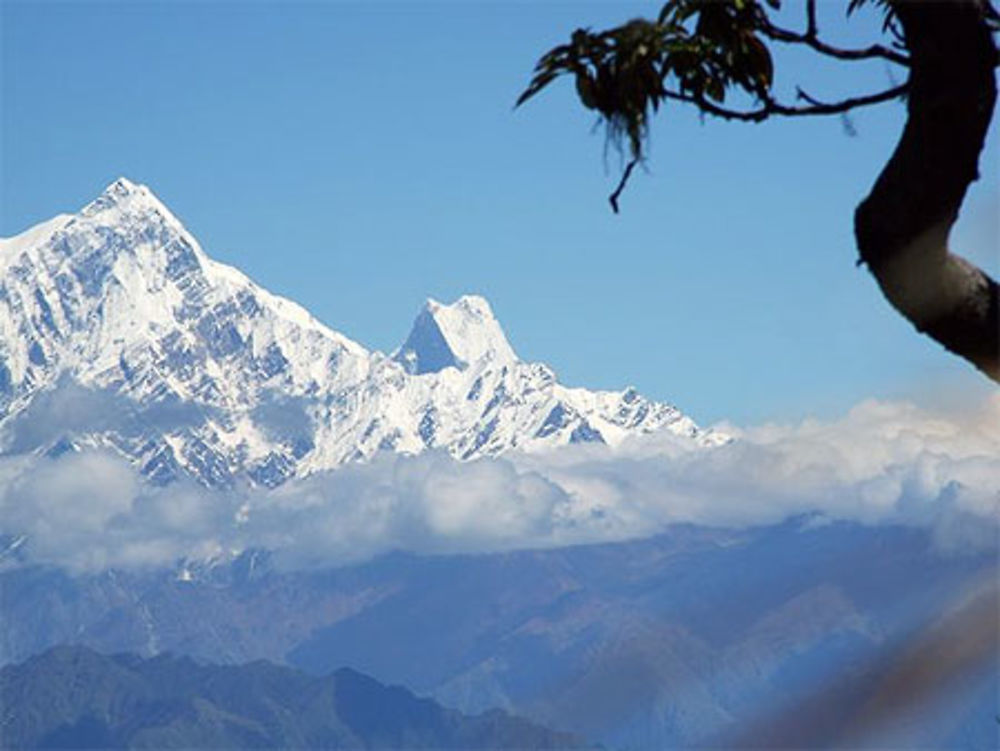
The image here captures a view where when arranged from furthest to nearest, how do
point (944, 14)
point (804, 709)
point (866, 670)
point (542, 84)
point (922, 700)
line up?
point (866, 670) < point (804, 709) < point (922, 700) < point (542, 84) < point (944, 14)

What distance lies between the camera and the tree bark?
670 centimetres

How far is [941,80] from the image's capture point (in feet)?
22.1

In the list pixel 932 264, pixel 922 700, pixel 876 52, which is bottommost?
pixel 922 700

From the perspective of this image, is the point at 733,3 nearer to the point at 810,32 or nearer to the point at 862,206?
the point at 810,32

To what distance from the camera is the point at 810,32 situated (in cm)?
746

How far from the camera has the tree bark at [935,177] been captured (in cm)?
670

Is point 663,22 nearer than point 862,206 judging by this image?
No

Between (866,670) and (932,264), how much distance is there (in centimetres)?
582

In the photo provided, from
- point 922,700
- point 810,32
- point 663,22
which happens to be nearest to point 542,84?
point 663,22

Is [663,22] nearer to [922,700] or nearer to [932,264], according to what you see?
[932,264]

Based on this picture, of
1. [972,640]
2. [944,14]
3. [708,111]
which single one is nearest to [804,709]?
[972,640]

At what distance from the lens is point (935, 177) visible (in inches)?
265

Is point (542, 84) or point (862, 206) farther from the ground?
point (542, 84)

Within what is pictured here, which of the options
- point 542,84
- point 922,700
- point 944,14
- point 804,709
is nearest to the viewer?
point 944,14
